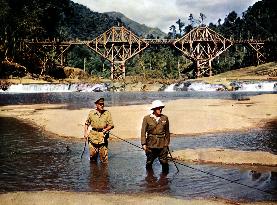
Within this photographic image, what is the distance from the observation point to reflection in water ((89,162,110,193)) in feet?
29.6

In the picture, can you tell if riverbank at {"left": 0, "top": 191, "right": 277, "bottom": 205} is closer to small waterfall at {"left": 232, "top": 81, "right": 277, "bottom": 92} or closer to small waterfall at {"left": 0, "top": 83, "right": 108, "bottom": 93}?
small waterfall at {"left": 232, "top": 81, "right": 277, "bottom": 92}

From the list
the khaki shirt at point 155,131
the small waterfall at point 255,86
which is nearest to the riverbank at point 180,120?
the khaki shirt at point 155,131

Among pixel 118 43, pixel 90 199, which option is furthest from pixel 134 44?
pixel 90 199

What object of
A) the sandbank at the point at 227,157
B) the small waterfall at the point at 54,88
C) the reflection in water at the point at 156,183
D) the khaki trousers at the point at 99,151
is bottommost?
the reflection in water at the point at 156,183

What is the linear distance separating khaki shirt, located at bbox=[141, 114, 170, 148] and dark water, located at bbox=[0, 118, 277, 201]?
860 millimetres

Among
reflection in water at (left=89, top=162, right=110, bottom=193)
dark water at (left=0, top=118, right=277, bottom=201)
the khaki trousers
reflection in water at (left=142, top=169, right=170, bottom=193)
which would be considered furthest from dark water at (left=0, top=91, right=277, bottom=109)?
reflection in water at (left=142, top=169, right=170, bottom=193)

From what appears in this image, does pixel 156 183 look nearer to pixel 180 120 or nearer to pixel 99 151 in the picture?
pixel 99 151

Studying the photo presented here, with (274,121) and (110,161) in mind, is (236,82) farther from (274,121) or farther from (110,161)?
(110,161)

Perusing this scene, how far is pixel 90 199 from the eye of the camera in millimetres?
7918

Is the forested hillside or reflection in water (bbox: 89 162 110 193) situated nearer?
reflection in water (bbox: 89 162 110 193)

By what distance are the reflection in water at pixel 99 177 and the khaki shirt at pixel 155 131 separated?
51.0 inches

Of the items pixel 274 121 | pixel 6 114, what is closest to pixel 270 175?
pixel 274 121

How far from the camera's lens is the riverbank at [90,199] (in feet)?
25.2

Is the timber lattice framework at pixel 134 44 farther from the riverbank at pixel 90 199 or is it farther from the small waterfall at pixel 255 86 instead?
the riverbank at pixel 90 199
